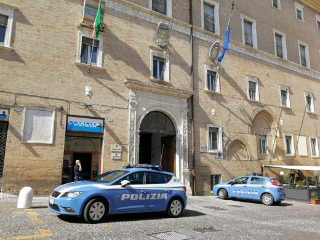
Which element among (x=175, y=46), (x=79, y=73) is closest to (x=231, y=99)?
(x=175, y=46)

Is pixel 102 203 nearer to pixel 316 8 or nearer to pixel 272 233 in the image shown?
pixel 272 233

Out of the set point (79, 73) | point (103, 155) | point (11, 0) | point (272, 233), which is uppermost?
point (11, 0)

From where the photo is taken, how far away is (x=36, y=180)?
11.9m

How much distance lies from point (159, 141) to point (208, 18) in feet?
32.4

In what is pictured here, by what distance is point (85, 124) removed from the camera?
13.5 metres

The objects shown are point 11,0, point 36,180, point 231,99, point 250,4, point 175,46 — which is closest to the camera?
point 36,180

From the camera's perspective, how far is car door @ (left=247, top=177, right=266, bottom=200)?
13.9 meters

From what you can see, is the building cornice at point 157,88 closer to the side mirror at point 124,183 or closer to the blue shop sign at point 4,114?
the blue shop sign at point 4,114

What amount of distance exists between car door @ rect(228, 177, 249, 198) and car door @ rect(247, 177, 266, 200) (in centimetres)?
25

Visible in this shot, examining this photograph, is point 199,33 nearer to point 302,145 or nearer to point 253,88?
point 253,88

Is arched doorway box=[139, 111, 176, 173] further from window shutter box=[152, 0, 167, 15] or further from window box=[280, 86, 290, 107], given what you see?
window box=[280, 86, 290, 107]

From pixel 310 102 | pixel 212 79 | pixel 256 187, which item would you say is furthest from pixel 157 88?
Result: pixel 310 102

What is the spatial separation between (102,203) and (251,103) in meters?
16.4

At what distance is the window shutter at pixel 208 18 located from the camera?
19859 millimetres
